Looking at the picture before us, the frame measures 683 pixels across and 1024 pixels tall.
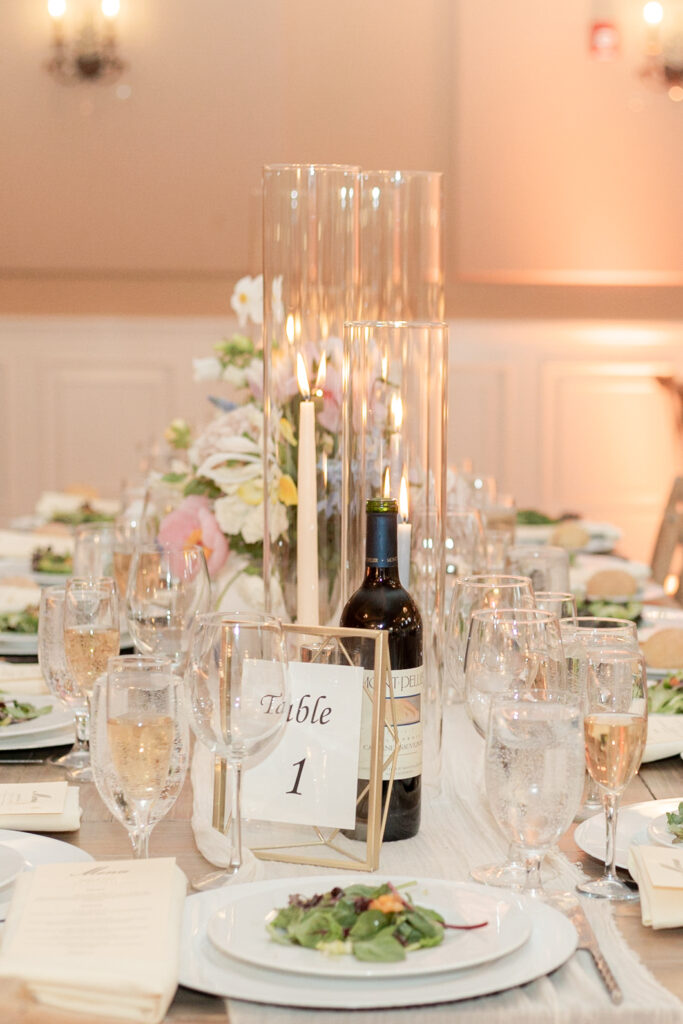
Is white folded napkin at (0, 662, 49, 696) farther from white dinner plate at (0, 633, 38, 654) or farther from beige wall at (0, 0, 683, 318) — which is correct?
beige wall at (0, 0, 683, 318)

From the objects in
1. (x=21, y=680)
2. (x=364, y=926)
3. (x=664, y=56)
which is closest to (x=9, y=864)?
(x=364, y=926)

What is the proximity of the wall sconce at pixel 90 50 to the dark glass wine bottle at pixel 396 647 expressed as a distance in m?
5.56

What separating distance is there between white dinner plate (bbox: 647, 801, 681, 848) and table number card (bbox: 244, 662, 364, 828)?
0.26 meters

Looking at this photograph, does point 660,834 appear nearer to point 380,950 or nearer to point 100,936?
point 380,950

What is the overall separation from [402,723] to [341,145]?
5.54m

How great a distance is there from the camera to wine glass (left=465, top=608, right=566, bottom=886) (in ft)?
4.06

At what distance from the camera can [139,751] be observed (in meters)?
1.01

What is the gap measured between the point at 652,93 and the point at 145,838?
19.9 feet

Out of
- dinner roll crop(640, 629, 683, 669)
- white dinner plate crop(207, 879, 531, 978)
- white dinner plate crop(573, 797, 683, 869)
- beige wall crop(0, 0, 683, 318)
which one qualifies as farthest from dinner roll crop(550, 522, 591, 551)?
beige wall crop(0, 0, 683, 318)

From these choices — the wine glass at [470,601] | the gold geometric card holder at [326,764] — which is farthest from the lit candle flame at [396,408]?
the gold geometric card holder at [326,764]

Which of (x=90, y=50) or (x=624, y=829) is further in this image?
(x=90, y=50)

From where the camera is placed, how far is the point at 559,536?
11.1 ft

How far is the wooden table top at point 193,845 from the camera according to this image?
865mm

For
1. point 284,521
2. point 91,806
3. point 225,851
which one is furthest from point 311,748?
point 284,521
